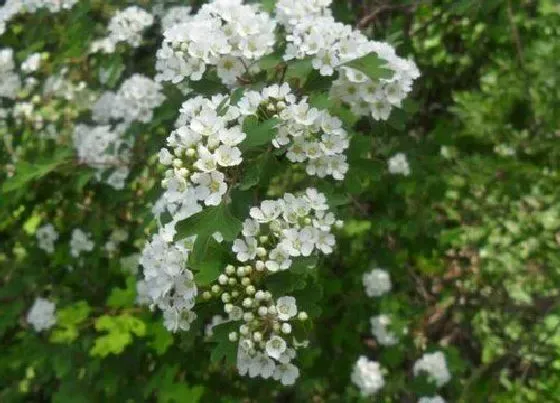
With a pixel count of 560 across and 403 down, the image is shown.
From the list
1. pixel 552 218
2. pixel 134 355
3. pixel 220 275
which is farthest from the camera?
pixel 552 218

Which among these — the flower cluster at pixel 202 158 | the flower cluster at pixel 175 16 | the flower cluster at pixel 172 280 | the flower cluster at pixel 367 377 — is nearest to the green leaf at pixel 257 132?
the flower cluster at pixel 202 158

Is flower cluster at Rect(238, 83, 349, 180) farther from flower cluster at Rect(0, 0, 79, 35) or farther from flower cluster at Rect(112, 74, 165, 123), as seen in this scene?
flower cluster at Rect(0, 0, 79, 35)

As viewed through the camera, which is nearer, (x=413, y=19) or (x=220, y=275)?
(x=220, y=275)

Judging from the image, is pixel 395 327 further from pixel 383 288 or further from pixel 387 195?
pixel 387 195

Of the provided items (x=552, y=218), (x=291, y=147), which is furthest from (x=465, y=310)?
(x=291, y=147)

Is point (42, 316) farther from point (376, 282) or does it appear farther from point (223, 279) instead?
point (223, 279)

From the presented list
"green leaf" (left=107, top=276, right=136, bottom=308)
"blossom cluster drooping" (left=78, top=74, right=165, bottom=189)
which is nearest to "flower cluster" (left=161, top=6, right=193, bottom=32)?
"blossom cluster drooping" (left=78, top=74, right=165, bottom=189)
